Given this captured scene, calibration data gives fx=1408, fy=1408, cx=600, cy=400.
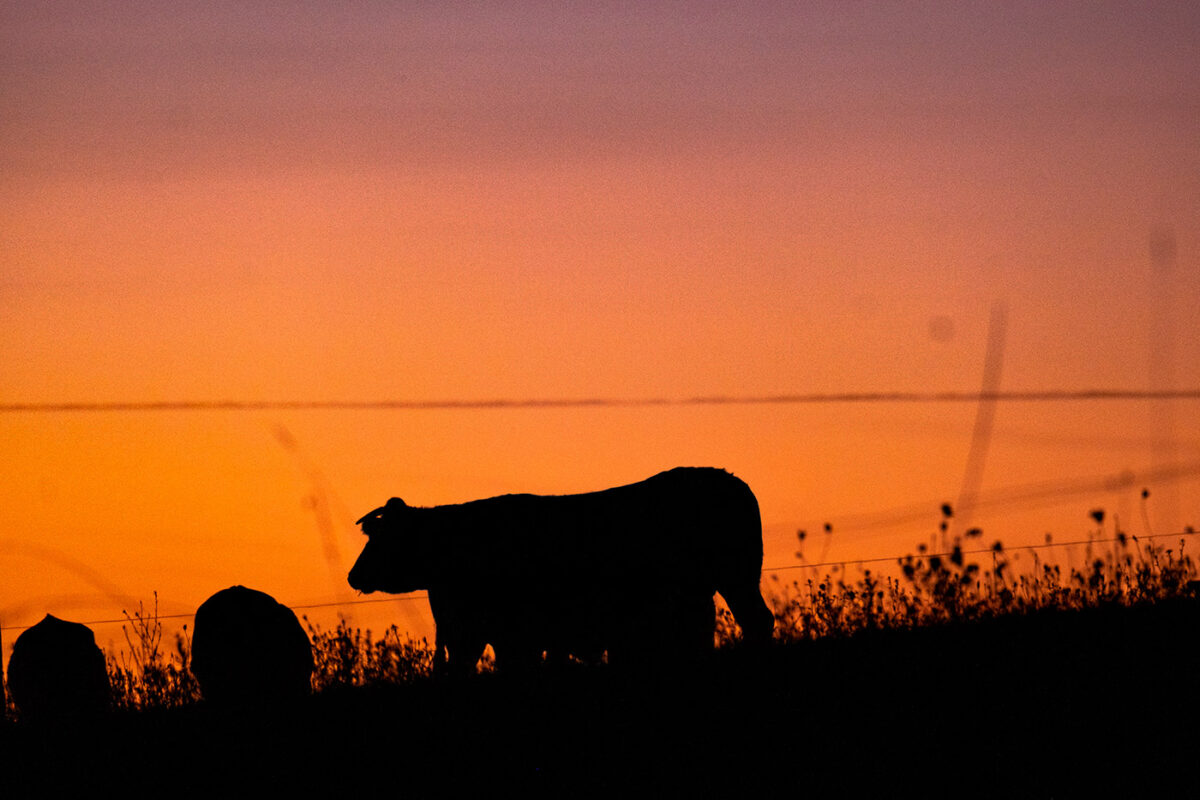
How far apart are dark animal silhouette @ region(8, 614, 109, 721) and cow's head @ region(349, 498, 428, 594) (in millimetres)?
3020

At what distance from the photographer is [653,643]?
1355 cm

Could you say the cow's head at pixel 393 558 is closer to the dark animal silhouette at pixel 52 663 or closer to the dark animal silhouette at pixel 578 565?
the dark animal silhouette at pixel 578 565

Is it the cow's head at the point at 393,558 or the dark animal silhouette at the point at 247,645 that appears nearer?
the dark animal silhouette at the point at 247,645

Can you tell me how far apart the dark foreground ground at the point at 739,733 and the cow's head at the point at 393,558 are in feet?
19.0

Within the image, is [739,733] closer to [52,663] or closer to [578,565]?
[578,565]

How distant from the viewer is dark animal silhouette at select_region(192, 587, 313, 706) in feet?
43.5

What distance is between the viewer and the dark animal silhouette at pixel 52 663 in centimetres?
1473

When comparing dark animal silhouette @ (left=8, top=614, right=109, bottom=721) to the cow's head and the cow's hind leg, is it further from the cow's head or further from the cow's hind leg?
the cow's hind leg

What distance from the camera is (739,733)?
8.78 m

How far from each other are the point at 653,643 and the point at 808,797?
5.74 metres

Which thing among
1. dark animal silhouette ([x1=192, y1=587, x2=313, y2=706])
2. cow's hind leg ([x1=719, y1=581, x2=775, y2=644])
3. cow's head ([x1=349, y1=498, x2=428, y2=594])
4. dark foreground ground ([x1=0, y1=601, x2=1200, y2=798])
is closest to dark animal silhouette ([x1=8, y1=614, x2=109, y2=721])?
dark animal silhouette ([x1=192, y1=587, x2=313, y2=706])

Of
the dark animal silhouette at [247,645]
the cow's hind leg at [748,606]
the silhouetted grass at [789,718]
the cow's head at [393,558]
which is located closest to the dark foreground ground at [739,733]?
the silhouetted grass at [789,718]

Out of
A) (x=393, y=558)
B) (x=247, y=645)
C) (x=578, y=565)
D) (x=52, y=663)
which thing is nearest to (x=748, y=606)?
(x=578, y=565)

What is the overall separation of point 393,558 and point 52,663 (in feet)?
12.7
